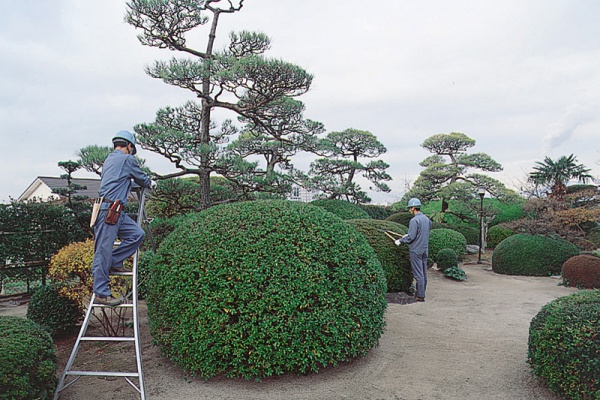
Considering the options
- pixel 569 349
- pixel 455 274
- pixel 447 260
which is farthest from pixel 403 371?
pixel 447 260

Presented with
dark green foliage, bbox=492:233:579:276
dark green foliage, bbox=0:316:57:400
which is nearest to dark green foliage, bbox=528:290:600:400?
dark green foliage, bbox=0:316:57:400

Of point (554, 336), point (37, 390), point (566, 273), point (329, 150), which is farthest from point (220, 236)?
point (566, 273)

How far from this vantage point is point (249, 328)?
3.54m

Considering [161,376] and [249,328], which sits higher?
[249,328]

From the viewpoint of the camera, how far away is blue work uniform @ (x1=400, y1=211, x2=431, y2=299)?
23.3ft

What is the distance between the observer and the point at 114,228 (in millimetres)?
3420

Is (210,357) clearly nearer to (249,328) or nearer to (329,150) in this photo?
(249,328)

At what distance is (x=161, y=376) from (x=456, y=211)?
16.7 m

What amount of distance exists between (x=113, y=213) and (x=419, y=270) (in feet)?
18.0

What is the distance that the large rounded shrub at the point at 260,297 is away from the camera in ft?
11.6

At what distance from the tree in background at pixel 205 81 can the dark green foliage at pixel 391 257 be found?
8.77 ft

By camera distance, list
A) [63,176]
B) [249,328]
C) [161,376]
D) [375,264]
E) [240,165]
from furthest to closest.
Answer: [240,165] < [63,176] < [375,264] < [161,376] < [249,328]

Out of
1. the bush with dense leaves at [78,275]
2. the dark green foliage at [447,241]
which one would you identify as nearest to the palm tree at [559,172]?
the dark green foliage at [447,241]

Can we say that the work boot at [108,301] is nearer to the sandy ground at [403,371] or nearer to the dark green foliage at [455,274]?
the sandy ground at [403,371]
